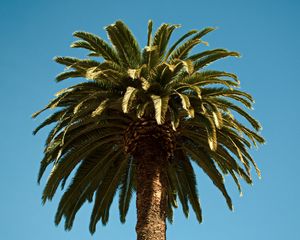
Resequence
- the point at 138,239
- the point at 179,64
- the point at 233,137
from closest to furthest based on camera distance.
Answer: the point at 138,239
the point at 179,64
the point at 233,137

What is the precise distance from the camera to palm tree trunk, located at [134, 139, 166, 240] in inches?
661

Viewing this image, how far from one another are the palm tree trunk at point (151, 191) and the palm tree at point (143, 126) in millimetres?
33

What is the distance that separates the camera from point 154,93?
708 inches

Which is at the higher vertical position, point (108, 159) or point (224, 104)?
point (224, 104)

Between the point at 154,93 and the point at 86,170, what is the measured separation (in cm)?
395

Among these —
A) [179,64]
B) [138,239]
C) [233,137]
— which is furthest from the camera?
[233,137]

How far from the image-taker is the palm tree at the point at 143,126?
17578 millimetres

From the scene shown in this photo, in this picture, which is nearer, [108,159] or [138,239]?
[138,239]

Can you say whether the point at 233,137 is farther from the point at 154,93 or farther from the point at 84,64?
the point at 84,64

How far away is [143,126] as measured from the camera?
1825 centimetres

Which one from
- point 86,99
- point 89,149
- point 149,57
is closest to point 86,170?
point 89,149

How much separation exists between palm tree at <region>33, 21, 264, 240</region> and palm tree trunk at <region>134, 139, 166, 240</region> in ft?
0.11

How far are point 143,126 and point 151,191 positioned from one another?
2.27 meters

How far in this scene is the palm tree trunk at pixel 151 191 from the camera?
16797 millimetres
